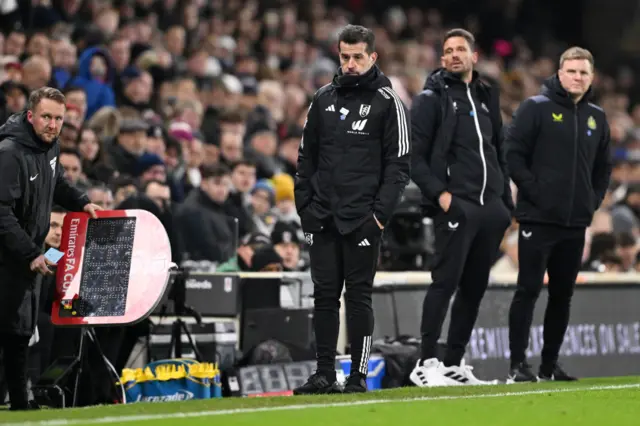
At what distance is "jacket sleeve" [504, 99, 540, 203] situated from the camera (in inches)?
→ 359

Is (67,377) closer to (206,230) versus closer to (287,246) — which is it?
(206,230)

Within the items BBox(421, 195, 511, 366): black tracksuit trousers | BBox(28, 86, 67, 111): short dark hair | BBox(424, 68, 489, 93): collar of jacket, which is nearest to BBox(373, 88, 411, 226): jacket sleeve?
BBox(421, 195, 511, 366): black tracksuit trousers

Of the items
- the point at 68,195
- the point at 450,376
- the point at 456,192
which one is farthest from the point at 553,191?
the point at 68,195

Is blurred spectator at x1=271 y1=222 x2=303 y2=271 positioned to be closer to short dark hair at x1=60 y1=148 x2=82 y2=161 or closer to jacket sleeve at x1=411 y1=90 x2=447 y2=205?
short dark hair at x1=60 y1=148 x2=82 y2=161

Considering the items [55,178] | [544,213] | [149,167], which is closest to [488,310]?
[544,213]

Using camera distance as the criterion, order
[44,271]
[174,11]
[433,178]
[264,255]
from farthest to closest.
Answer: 1. [174,11]
2. [264,255]
3. [433,178]
4. [44,271]

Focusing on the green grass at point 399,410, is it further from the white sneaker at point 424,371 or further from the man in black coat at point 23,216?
the white sneaker at point 424,371

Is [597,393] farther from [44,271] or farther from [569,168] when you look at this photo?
[44,271]

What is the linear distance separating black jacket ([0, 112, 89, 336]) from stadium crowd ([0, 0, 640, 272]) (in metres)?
2.46

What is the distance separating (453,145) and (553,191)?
823mm

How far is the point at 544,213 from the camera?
9070mm

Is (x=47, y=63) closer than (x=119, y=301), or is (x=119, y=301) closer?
(x=119, y=301)

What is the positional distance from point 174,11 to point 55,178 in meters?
9.76

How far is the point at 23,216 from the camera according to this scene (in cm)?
773
